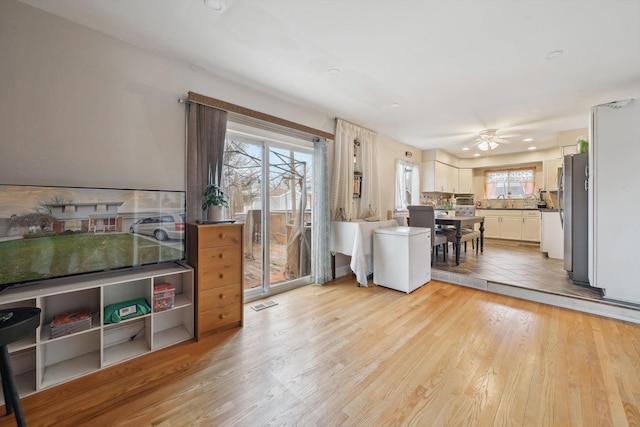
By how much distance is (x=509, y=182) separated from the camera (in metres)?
7.04

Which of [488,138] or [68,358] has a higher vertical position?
[488,138]

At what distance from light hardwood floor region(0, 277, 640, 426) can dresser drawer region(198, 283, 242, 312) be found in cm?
27

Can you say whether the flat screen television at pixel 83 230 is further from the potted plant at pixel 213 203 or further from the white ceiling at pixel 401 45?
the white ceiling at pixel 401 45

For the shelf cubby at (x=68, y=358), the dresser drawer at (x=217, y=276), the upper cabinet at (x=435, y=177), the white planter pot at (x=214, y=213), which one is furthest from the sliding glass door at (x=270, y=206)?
the upper cabinet at (x=435, y=177)

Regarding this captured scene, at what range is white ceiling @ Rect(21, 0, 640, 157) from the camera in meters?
1.66

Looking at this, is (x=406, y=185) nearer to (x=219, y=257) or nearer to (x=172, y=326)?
(x=219, y=257)

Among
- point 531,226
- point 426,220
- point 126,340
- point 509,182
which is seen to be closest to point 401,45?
point 426,220

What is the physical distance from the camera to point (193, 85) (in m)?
2.34

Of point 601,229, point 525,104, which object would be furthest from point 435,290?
point 525,104

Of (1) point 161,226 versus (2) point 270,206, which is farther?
(2) point 270,206

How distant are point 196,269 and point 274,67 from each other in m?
1.97

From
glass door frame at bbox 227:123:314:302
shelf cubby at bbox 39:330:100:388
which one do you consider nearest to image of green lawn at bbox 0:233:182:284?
shelf cubby at bbox 39:330:100:388

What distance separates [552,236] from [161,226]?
6037 mm

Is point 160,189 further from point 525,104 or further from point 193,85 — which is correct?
point 525,104
